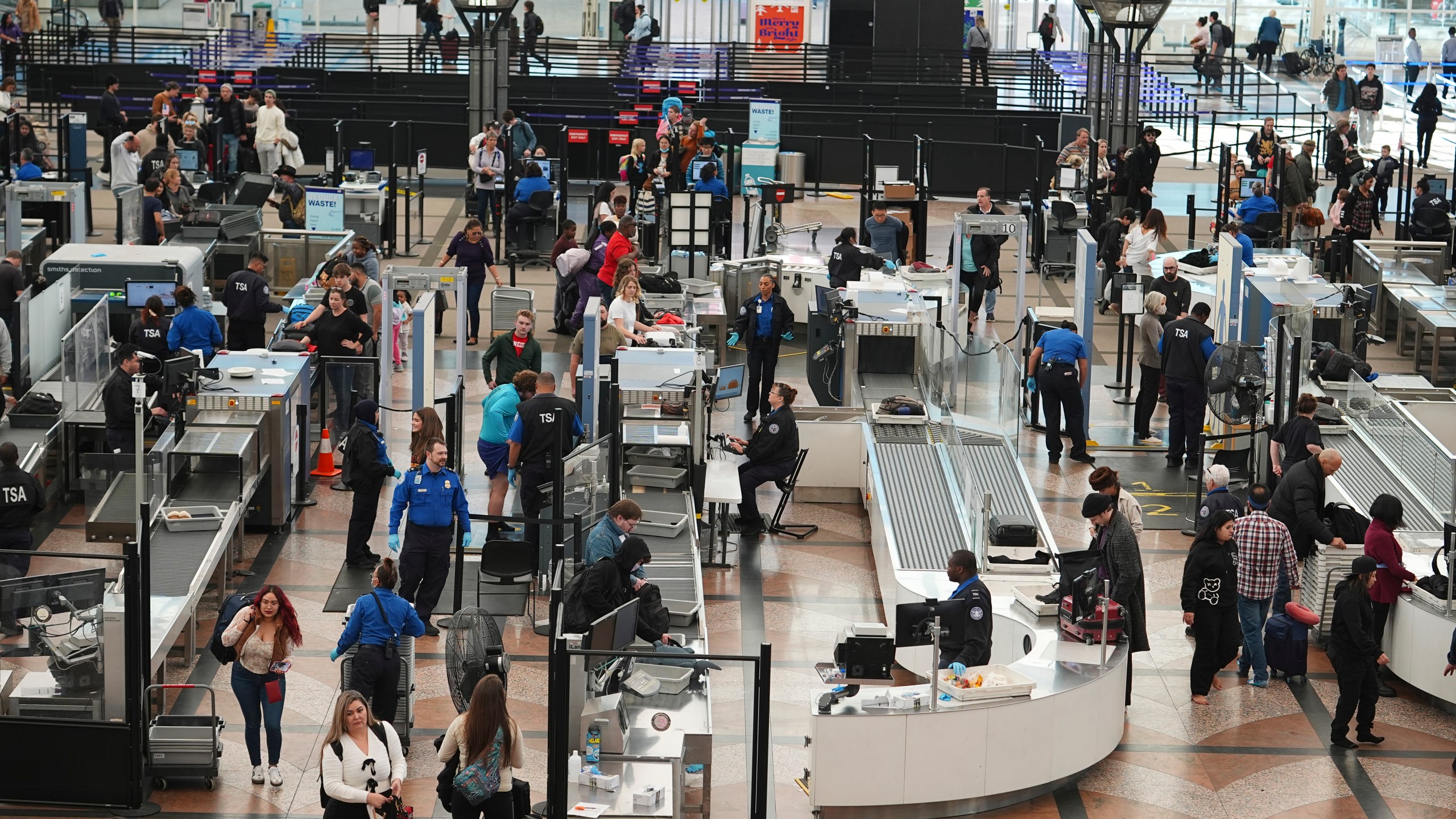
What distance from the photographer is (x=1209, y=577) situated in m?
11.6

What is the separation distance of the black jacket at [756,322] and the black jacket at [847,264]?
211cm

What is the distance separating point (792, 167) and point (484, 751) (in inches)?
946

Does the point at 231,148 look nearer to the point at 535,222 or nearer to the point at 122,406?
the point at 535,222

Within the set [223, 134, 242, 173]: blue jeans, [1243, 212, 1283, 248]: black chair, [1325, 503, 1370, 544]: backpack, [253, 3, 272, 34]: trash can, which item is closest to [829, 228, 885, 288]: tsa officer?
[1243, 212, 1283, 248]: black chair

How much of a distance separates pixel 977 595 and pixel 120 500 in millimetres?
6464

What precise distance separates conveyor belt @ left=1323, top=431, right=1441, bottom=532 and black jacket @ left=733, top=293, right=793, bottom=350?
5155mm

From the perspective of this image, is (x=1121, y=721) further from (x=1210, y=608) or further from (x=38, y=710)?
(x=38, y=710)

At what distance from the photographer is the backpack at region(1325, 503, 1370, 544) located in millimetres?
13141

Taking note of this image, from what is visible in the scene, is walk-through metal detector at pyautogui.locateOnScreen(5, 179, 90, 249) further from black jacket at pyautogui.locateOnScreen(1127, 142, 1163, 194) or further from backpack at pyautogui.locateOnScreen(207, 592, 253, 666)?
black jacket at pyautogui.locateOnScreen(1127, 142, 1163, 194)

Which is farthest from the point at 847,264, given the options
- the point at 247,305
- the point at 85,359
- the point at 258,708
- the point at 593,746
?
the point at 593,746

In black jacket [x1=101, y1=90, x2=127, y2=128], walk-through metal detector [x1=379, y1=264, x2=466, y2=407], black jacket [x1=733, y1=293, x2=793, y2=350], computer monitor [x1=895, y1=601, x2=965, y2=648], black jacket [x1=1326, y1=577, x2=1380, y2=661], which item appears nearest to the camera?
computer monitor [x1=895, y1=601, x2=965, y2=648]

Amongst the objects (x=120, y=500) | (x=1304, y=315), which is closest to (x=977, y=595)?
(x=120, y=500)

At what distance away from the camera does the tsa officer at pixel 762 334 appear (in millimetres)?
17531

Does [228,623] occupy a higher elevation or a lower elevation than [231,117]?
lower
